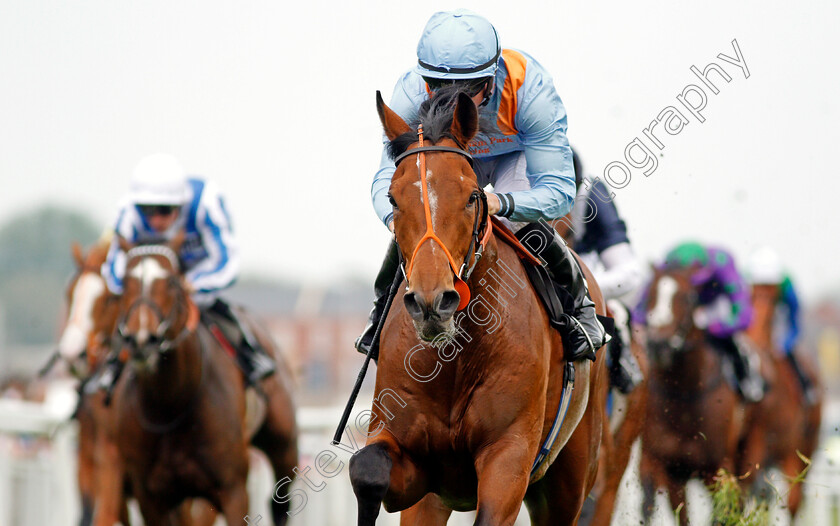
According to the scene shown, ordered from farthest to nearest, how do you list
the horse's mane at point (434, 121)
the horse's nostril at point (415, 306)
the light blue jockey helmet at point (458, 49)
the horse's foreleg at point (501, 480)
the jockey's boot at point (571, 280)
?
the jockey's boot at point (571, 280), the light blue jockey helmet at point (458, 49), the horse's mane at point (434, 121), the horse's foreleg at point (501, 480), the horse's nostril at point (415, 306)

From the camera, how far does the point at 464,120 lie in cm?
354

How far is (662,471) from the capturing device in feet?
27.2

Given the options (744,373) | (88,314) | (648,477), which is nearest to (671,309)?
(744,373)

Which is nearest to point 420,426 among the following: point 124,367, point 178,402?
point 178,402

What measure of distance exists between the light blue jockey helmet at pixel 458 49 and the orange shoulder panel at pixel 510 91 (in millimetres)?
257

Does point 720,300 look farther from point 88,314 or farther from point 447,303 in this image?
point 447,303

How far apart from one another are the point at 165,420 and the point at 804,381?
269 inches

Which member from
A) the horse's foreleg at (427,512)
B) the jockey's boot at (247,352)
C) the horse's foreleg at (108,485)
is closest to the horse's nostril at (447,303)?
the horse's foreleg at (427,512)

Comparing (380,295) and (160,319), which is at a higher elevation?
(380,295)

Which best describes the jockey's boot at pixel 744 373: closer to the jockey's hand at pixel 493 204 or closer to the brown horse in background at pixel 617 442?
the brown horse in background at pixel 617 442

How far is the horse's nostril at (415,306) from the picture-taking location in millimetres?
3055

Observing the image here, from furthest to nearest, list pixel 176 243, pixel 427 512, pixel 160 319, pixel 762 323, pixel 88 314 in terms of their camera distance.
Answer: pixel 762 323, pixel 88 314, pixel 176 243, pixel 160 319, pixel 427 512

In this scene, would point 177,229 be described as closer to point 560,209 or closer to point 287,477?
point 287,477

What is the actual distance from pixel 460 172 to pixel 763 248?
380 inches
